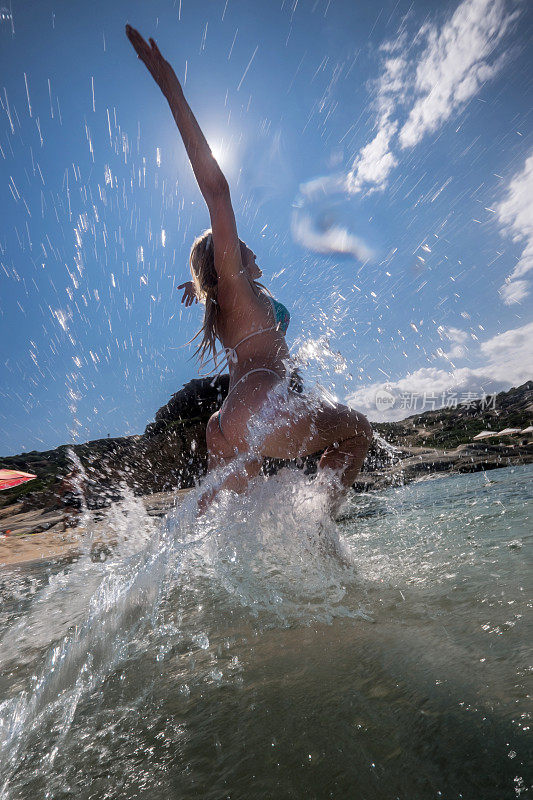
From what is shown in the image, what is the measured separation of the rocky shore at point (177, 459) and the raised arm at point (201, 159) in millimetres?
9386

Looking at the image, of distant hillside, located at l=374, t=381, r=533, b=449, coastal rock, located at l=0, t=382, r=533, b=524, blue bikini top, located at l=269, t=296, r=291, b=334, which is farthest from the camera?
distant hillside, located at l=374, t=381, r=533, b=449

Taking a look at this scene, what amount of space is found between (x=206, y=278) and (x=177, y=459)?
1953cm

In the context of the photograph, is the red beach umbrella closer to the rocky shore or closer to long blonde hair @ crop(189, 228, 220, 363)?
the rocky shore

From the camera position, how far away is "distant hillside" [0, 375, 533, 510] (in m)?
16.3

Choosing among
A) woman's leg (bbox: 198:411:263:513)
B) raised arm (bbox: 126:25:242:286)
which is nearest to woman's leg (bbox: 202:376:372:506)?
woman's leg (bbox: 198:411:263:513)

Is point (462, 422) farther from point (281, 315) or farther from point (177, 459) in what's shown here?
point (281, 315)

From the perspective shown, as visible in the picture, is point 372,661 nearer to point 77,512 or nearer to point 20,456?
point 77,512

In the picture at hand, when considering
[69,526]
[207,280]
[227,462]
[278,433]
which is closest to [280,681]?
[278,433]

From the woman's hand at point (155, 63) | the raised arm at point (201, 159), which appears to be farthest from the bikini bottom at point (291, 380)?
the woman's hand at point (155, 63)

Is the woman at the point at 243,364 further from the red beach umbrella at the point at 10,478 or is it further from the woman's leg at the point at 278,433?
the red beach umbrella at the point at 10,478

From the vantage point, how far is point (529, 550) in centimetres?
182

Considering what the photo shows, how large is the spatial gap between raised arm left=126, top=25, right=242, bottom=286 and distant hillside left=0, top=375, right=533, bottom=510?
1108cm

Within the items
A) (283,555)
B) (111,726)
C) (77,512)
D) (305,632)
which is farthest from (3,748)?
(77,512)

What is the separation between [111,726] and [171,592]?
1094 millimetres
